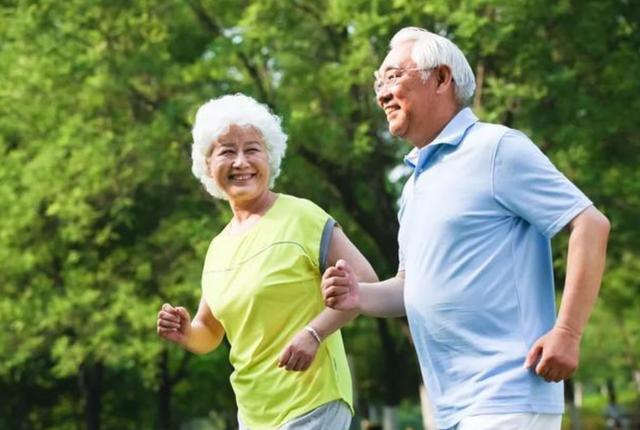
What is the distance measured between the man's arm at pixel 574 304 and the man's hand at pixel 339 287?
648mm

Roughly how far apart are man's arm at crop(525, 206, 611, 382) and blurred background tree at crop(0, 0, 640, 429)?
543 inches

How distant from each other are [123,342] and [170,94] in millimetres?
4172

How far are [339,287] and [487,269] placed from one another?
0.47 meters

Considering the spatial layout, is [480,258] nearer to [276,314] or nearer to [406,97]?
[406,97]

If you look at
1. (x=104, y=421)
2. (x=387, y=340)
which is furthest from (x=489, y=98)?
(x=104, y=421)

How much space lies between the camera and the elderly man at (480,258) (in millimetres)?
3955

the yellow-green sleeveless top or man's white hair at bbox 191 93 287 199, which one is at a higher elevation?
man's white hair at bbox 191 93 287 199

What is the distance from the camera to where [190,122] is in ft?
67.5

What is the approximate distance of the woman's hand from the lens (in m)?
4.88

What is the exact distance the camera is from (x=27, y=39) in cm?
2106

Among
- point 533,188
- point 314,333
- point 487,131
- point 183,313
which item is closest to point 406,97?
point 487,131

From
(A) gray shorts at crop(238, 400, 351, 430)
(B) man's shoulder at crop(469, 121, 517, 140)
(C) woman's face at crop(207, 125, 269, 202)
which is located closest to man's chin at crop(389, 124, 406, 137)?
(B) man's shoulder at crop(469, 121, 517, 140)

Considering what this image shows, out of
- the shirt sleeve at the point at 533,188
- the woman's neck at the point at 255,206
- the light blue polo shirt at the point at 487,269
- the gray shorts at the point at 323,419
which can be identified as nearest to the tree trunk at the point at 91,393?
the woman's neck at the point at 255,206

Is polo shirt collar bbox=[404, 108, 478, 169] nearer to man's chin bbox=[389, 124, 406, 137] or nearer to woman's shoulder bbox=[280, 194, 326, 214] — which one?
man's chin bbox=[389, 124, 406, 137]
